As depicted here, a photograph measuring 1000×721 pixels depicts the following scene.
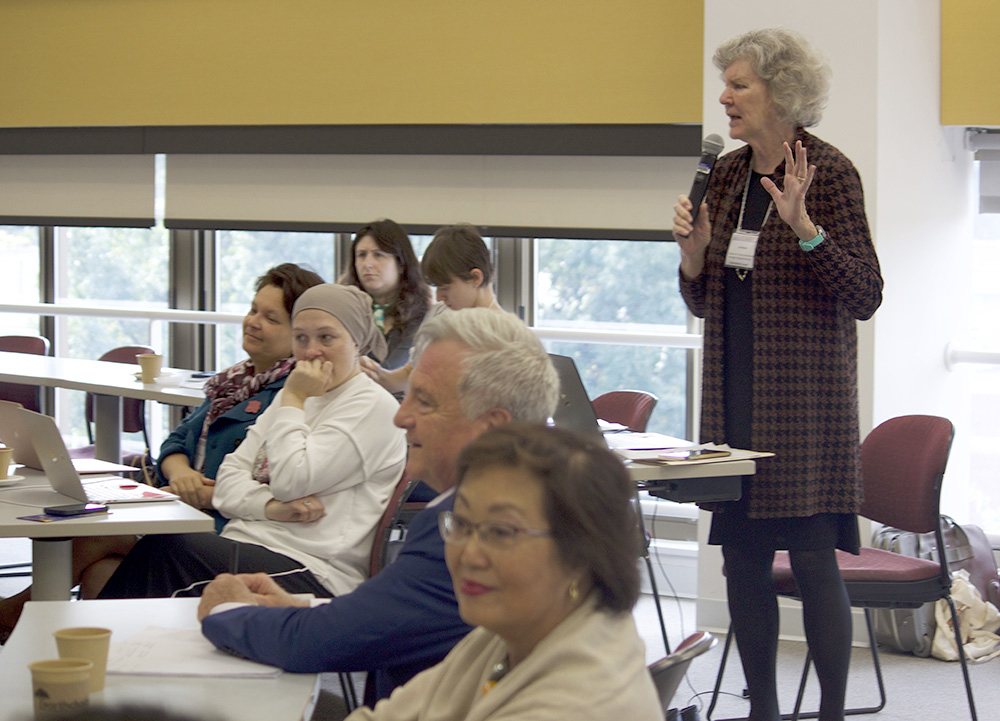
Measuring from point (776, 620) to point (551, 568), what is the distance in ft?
5.61

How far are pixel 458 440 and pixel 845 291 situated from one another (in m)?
1.27

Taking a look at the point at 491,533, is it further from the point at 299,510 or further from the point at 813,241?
the point at 813,241

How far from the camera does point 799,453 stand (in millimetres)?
2529

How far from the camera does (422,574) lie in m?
1.49

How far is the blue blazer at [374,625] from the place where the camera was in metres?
1.47

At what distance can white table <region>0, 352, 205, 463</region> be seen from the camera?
3.98 meters

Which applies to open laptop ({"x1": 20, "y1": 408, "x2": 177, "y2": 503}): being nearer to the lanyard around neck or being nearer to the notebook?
the notebook

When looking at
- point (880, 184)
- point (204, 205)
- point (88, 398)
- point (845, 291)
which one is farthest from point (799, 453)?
point (204, 205)

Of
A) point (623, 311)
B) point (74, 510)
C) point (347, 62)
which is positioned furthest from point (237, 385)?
point (347, 62)

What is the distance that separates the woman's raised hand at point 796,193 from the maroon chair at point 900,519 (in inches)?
40.3

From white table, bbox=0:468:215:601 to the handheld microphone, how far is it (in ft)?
4.54

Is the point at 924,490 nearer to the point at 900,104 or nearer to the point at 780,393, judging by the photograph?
the point at 780,393

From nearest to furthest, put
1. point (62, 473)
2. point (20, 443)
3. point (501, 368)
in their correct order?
point (501, 368), point (62, 473), point (20, 443)

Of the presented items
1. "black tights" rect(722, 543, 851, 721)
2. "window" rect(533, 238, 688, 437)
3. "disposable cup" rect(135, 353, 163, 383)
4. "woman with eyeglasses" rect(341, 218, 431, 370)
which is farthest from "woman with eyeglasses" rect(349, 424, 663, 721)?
"window" rect(533, 238, 688, 437)
